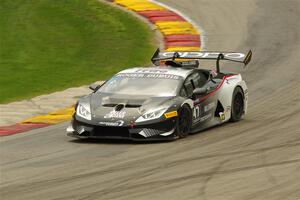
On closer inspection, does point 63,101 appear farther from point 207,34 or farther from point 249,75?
point 207,34

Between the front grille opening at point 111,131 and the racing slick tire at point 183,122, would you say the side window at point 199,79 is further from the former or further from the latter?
the front grille opening at point 111,131

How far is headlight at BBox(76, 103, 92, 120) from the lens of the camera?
49.4ft

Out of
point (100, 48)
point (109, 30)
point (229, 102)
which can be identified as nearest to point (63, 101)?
point (229, 102)

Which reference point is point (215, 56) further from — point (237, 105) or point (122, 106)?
point (122, 106)

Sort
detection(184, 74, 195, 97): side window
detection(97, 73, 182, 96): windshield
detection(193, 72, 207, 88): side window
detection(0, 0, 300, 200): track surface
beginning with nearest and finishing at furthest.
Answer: detection(0, 0, 300, 200): track surface < detection(97, 73, 182, 96): windshield < detection(184, 74, 195, 97): side window < detection(193, 72, 207, 88): side window

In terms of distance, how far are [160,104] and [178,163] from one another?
244cm

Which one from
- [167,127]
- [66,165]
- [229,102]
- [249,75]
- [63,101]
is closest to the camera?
[66,165]

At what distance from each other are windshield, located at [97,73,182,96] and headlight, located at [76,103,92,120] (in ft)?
2.46

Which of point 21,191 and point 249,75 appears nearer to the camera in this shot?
point 21,191

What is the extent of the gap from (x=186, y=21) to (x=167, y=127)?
571 inches

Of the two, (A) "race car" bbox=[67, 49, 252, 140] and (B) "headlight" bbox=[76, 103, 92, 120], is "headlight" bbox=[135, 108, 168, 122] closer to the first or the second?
(A) "race car" bbox=[67, 49, 252, 140]

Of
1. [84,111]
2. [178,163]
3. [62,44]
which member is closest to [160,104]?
[84,111]

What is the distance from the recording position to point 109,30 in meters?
28.3

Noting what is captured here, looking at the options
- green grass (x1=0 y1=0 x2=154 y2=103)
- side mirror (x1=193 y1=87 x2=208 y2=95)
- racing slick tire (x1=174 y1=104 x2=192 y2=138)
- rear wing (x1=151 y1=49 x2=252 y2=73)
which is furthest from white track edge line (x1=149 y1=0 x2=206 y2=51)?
racing slick tire (x1=174 y1=104 x2=192 y2=138)
